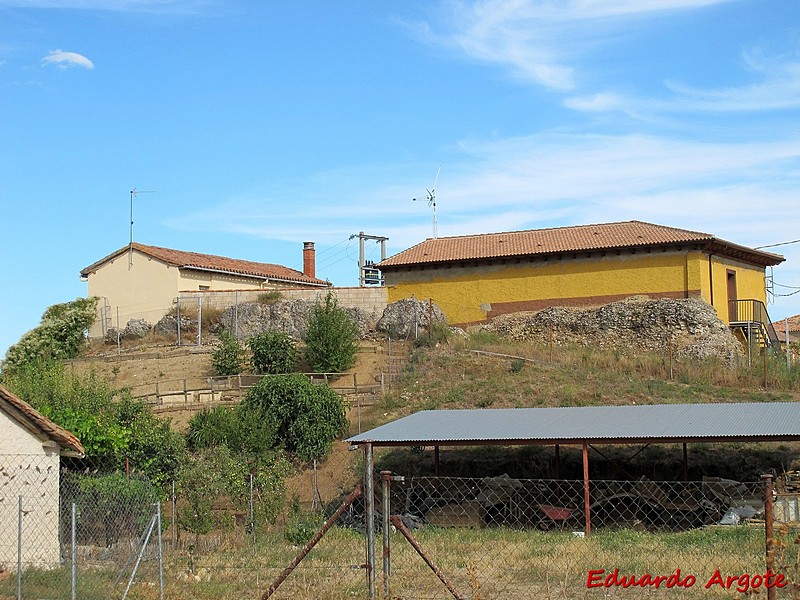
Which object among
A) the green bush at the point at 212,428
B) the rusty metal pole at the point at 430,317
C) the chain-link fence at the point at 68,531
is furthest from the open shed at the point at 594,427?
the rusty metal pole at the point at 430,317

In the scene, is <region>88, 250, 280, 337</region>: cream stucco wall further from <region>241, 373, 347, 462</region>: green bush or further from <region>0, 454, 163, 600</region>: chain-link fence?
<region>0, 454, 163, 600</region>: chain-link fence

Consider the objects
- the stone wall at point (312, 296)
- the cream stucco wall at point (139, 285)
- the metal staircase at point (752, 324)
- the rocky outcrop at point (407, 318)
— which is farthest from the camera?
the cream stucco wall at point (139, 285)

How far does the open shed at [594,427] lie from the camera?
57.7 ft

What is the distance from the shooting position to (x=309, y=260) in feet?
164

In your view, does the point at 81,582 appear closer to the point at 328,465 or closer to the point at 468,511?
the point at 468,511

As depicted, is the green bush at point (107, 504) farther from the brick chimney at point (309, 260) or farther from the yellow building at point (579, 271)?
the brick chimney at point (309, 260)

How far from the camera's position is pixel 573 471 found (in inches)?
895

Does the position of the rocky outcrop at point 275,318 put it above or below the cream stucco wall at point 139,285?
below

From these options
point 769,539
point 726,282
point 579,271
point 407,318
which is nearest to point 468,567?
point 769,539

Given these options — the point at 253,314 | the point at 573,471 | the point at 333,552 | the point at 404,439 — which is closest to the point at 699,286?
the point at 573,471

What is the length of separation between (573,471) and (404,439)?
5.67 metres

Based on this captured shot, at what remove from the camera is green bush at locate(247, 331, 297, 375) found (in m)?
34.1

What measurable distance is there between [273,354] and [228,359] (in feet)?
5.60

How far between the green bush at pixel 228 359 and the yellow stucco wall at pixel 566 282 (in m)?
7.59
